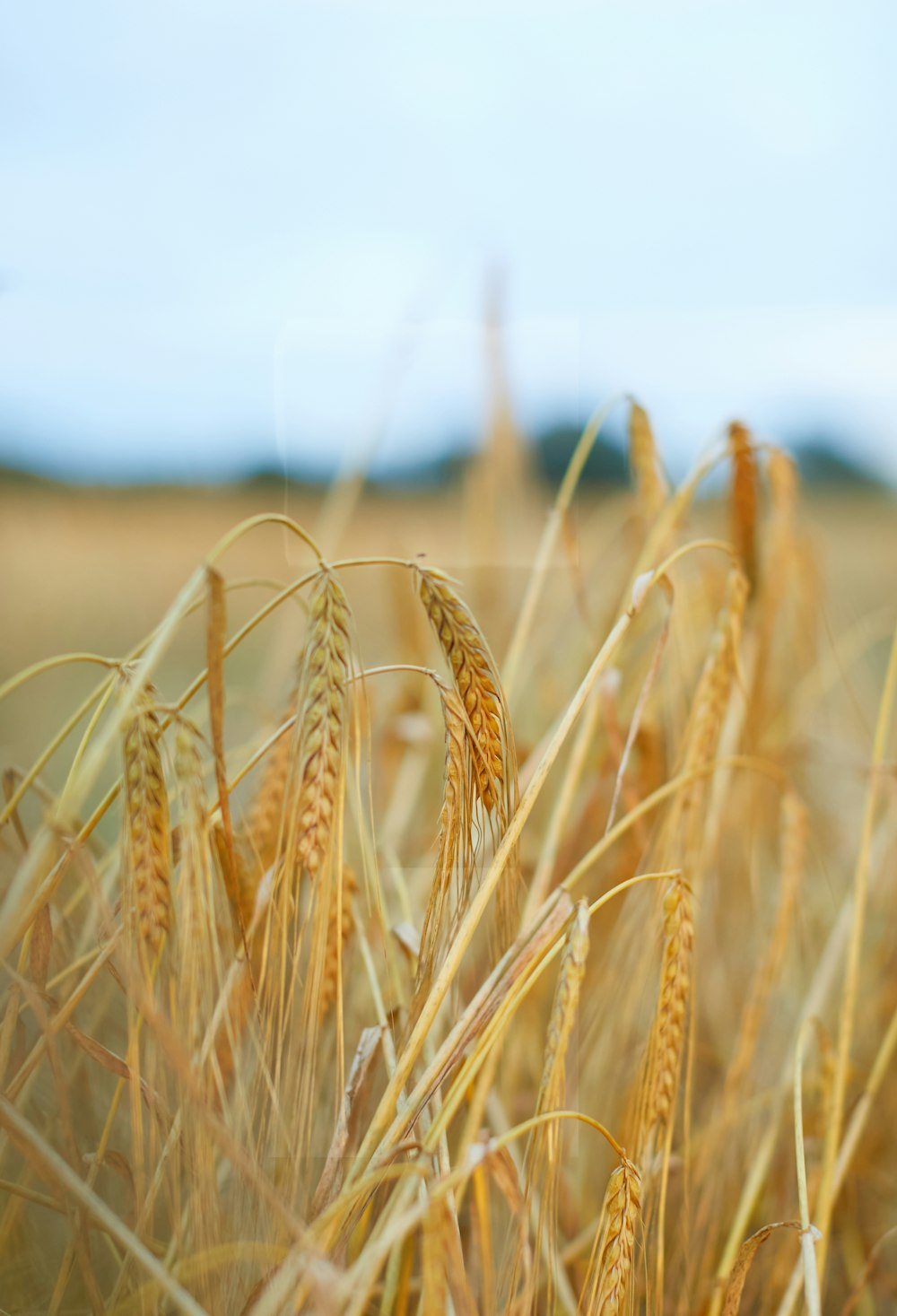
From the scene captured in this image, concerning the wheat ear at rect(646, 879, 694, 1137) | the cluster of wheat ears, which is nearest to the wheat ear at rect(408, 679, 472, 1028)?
the cluster of wheat ears

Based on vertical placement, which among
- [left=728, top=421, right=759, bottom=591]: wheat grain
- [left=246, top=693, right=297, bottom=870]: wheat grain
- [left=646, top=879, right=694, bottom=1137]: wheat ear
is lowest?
[left=646, top=879, right=694, bottom=1137]: wheat ear

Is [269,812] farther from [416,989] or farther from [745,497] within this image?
[745,497]

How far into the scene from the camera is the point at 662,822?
543mm

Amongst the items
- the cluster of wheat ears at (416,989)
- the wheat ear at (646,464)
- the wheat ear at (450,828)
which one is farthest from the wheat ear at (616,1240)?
the wheat ear at (646,464)

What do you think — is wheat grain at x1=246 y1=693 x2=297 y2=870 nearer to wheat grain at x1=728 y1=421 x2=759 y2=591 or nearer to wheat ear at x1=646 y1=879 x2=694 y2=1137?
wheat ear at x1=646 y1=879 x2=694 y2=1137

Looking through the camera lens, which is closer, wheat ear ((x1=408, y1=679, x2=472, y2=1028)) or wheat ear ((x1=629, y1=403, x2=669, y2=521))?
wheat ear ((x1=408, y1=679, x2=472, y2=1028))

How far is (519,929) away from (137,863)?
0.58 ft

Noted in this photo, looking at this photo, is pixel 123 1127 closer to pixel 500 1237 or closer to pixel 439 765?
pixel 500 1237

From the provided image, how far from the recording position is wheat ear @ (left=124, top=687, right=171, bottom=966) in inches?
12.5

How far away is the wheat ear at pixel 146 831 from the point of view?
0.32 metres

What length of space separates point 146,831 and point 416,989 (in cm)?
12

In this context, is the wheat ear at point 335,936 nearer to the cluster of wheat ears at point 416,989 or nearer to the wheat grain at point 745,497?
the cluster of wheat ears at point 416,989

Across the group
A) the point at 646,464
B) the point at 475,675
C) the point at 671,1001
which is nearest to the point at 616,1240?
the point at 671,1001

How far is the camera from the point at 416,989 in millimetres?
351
